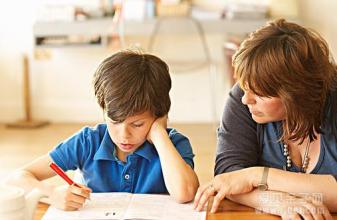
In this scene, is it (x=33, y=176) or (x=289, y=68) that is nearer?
(x=289, y=68)

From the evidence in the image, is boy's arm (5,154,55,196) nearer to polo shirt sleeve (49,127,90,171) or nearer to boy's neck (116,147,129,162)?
polo shirt sleeve (49,127,90,171)

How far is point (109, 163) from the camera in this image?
63.9 inches

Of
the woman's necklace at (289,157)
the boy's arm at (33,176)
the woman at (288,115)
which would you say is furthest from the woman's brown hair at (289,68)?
the boy's arm at (33,176)

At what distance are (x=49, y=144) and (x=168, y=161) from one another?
2982 mm

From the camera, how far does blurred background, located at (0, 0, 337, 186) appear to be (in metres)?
4.58

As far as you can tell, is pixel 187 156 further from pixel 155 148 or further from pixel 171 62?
pixel 171 62

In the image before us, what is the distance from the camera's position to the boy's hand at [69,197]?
138 cm

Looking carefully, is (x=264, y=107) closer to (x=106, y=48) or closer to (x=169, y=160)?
(x=169, y=160)

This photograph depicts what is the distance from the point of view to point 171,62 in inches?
202

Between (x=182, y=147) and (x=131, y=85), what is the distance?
23cm

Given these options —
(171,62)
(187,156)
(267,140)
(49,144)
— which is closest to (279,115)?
(267,140)

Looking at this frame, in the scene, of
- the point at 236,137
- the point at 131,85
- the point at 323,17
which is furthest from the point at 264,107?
the point at 323,17

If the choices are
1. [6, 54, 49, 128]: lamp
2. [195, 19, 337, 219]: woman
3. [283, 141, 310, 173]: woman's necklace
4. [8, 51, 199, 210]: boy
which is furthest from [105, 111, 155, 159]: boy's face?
[6, 54, 49, 128]: lamp

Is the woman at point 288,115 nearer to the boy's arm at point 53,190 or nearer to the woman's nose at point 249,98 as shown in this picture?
the woman's nose at point 249,98
